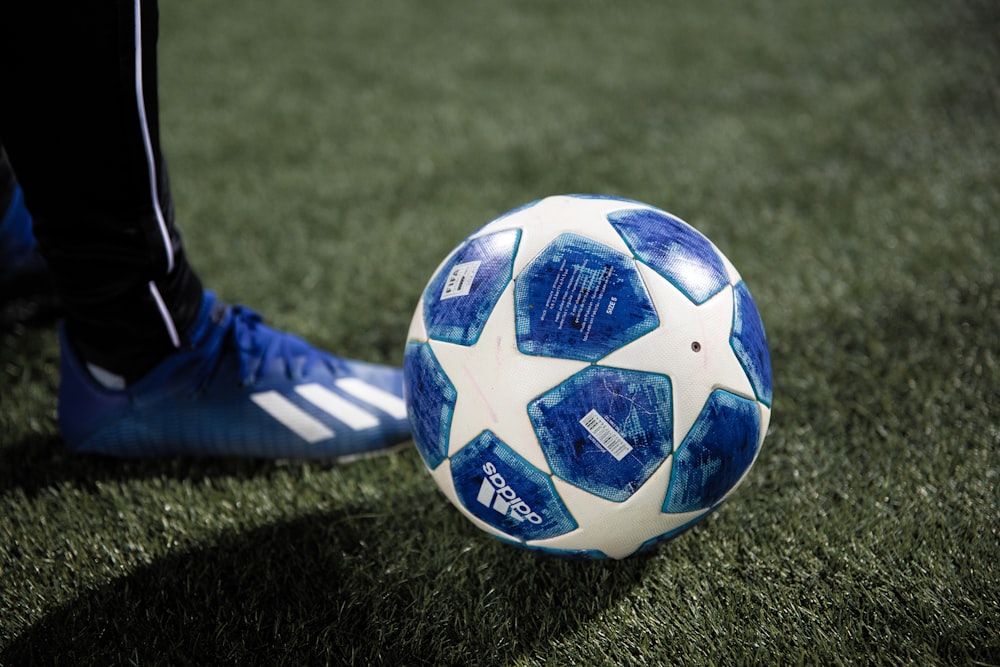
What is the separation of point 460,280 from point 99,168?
72 centimetres

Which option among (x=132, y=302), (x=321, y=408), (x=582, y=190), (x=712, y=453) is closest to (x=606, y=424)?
(x=712, y=453)

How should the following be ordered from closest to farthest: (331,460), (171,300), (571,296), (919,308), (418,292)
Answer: (571,296) → (171,300) → (331,460) → (919,308) → (418,292)

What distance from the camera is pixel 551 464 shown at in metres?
1.29

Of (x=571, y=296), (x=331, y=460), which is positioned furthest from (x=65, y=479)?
(x=571, y=296)

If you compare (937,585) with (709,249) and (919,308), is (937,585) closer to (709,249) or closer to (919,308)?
(709,249)

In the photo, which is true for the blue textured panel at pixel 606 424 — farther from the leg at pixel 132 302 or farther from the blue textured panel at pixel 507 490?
the leg at pixel 132 302

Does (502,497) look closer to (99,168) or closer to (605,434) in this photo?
(605,434)

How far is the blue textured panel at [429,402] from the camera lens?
1.36 m

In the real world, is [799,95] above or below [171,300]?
below

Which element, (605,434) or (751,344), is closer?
(605,434)

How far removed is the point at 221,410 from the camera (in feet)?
5.92

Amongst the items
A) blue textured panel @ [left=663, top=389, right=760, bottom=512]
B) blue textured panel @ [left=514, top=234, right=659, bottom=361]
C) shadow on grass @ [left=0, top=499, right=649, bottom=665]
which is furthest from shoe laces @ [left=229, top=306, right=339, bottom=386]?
blue textured panel @ [left=663, top=389, right=760, bottom=512]

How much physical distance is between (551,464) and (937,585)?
2.42 feet

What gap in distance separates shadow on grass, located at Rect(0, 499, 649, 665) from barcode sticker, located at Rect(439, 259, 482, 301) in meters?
0.51
